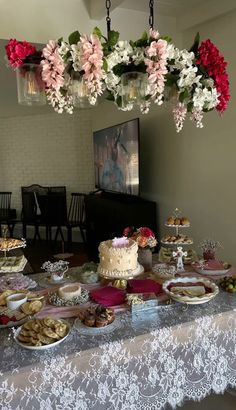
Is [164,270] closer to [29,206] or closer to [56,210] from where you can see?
[56,210]

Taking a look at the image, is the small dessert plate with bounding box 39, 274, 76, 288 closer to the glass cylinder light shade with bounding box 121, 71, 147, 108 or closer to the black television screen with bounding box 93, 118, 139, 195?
the glass cylinder light shade with bounding box 121, 71, 147, 108

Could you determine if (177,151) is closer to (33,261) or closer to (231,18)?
(231,18)

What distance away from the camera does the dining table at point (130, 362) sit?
4.07 feet

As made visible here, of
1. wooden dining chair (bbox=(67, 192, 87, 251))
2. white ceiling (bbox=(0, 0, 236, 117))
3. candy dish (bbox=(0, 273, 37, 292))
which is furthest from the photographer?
wooden dining chair (bbox=(67, 192, 87, 251))

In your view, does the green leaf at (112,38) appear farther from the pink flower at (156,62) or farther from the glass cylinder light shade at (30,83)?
the glass cylinder light shade at (30,83)

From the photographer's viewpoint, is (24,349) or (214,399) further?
(214,399)

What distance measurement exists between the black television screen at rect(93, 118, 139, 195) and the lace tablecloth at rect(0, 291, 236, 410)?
112 inches

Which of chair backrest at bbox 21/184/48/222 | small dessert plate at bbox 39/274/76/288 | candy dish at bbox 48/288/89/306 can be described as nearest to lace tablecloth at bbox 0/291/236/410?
candy dish at bbox 48/288/89/306

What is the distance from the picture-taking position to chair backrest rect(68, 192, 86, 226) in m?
6.44

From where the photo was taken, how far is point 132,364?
139cm

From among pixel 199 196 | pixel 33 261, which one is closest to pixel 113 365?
pixel 199 196

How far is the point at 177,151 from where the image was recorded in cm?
375

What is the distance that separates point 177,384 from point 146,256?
810 mm

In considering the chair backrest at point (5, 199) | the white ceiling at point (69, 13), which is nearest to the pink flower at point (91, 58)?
the white ceiling at point (69, 13)
